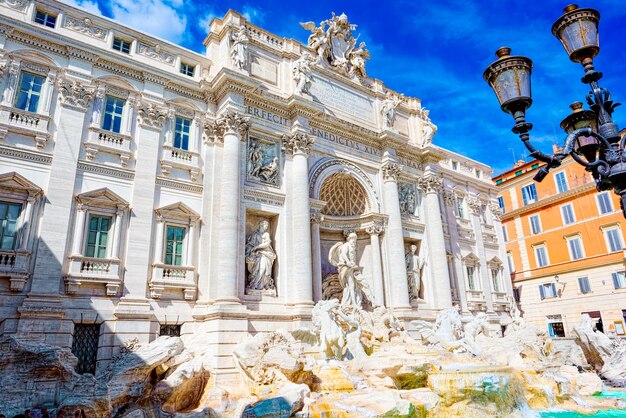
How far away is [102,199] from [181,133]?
384cm

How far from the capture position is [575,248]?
27609 mm

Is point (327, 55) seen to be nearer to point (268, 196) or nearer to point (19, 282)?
point (268, 196)

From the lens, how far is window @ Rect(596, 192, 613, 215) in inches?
1029

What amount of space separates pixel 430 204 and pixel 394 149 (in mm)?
Answer: 3442

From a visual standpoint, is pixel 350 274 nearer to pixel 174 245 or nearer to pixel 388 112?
pixel 174 245

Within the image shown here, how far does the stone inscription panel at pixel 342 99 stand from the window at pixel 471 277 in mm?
10396

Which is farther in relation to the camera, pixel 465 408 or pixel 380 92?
pixel 380 92

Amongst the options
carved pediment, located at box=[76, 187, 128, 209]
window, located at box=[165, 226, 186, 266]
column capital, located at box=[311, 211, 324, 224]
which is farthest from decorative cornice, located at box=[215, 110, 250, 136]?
carved pediment, located at box=[76, 187, 128, 209]

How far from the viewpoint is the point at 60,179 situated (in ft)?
42.1

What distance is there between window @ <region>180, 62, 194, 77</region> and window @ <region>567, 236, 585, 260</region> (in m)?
25.2

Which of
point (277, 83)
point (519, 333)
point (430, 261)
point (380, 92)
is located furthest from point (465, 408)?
point (380, 92)

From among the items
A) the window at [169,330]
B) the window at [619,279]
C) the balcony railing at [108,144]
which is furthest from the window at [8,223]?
the window at [619,279]

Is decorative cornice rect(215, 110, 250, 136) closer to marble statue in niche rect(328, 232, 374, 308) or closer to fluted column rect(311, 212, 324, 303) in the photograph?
fluted column rect(311, 212, 324, 303)

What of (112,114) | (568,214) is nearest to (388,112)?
(112,114)
